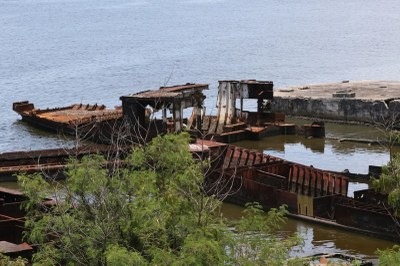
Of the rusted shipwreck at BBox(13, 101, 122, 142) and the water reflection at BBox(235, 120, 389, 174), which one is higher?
the rusted shipwreck at BBox(13, 101, 122, 142)

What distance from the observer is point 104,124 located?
5350 centimetres

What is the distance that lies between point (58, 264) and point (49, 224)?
89 centimetres

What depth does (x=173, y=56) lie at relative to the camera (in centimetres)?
10769

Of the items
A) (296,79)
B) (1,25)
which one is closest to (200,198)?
(296,79)

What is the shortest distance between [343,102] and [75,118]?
56.7 ft

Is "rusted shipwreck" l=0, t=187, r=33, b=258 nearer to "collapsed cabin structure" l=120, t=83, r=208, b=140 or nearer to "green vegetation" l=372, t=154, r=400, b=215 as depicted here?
"green vegetation" l=372, t=154, r=400, b=215

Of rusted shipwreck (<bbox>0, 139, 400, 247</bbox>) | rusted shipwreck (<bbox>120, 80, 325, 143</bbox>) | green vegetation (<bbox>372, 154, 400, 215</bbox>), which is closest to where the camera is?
green vegetation (<bbox>372, 154, 400, 215</bbox>)

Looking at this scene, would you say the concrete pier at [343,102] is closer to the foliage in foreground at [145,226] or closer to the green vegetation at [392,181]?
the green vegetation at [392,181]

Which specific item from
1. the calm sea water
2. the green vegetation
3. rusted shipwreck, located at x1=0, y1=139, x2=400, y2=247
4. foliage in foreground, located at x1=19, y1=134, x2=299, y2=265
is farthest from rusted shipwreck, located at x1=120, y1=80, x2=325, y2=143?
foliage in foreground, located at x1=19, y1=134, x2=299, y2=265

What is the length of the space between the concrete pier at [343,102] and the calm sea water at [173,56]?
7187mm

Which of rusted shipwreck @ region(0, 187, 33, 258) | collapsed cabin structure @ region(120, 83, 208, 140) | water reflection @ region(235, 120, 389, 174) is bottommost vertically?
water reflection @ region(235, 120, 389, 174)

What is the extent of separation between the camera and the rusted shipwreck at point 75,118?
5284 centimetres

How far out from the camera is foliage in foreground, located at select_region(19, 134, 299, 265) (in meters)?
17.3

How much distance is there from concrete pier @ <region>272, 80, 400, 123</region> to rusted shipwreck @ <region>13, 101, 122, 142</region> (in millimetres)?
11888
